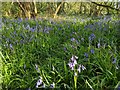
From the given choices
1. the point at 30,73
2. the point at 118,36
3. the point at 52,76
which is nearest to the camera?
the point at 52,76

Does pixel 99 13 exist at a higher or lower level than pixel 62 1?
lower

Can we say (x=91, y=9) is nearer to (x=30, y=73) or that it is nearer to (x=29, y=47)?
(x=29, y=47)

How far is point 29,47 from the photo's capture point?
222 cm

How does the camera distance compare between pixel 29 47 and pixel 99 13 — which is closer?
pixel 29 47

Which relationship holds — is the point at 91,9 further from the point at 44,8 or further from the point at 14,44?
the point at 14,44

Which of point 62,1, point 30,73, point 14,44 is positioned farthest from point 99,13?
point 30,73

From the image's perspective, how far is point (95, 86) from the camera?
1.29 meters

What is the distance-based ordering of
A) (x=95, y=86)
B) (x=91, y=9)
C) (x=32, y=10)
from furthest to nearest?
(x=32, y=10)
(x=91, y=9)
(x=95, y=86)

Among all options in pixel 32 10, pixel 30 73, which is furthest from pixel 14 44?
pixel 32 10

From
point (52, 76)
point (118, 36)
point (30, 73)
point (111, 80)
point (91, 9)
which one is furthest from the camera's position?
point (91, 9)

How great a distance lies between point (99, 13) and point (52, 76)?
4.03m

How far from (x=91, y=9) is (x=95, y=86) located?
407 cm

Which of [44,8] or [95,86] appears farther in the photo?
[44,8]

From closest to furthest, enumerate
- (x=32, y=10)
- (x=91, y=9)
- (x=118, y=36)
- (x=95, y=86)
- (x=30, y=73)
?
(x=95, y=86)
(x=30, y=73)
(x=118, y=36)
(x=91, y=9)
(x=32, y=10)
